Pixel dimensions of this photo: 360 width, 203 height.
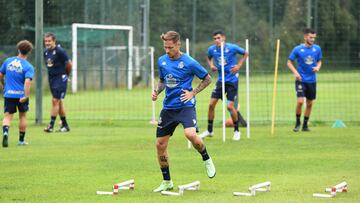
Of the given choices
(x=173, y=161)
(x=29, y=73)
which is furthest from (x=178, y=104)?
(x=29, y=73)

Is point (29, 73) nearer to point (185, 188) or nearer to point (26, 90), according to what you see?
point (26, 90)

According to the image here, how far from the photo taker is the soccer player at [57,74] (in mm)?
19469

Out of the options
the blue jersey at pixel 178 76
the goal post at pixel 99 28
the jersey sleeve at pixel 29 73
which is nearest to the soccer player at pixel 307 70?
the jersey sleeve at pixel 29 73

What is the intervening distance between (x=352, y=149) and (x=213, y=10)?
18.5 metres

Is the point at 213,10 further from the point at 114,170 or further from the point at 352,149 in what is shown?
the point at 114,170

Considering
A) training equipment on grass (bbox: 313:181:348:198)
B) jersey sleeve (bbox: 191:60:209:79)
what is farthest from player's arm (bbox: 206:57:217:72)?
training equipment on grass (bbox: 313:181:348:198)

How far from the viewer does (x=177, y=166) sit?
43.6 feet

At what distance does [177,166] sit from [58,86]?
7.01 metres

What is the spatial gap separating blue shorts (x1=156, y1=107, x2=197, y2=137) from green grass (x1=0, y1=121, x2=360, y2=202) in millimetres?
762

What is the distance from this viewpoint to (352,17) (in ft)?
81.7

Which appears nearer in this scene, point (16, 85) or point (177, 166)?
point (177, 166)

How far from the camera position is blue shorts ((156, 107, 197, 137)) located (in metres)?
11.1

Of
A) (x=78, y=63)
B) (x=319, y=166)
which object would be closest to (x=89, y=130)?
(x=319, y=166)

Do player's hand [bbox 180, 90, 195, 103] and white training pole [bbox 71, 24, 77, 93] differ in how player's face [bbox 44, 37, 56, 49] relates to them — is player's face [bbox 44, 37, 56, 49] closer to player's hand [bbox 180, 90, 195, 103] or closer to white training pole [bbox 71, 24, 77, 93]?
player's hand [bbox 180, 90, 195, 103]
